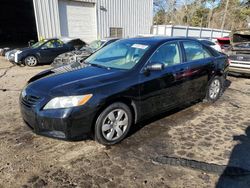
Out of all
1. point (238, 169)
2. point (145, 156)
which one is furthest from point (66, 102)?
point (238, 169)

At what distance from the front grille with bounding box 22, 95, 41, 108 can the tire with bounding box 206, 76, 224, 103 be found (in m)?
3.67

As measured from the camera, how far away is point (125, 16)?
670 inches

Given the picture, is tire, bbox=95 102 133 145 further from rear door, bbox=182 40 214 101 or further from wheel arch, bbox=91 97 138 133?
rear door, bbox=182 40 214 101

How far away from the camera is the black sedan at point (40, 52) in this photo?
34.4ft

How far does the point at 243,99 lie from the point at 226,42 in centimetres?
755

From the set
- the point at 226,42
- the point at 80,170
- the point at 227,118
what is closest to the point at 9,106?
the point at 80,170

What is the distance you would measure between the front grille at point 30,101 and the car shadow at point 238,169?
253cm

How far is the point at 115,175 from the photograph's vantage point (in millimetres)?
2750

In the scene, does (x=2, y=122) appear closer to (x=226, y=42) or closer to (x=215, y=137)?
(x=215, y=137)

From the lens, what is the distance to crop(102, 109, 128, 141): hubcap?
325cm

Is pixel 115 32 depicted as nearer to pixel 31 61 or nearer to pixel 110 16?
pixel 110 16

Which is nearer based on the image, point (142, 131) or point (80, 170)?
point (80, 170)

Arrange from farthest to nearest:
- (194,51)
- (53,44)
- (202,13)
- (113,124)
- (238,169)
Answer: (202,13) → (53,44) → (194,51) → (113,124) → (238,169)

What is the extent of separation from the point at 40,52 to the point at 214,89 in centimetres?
867
